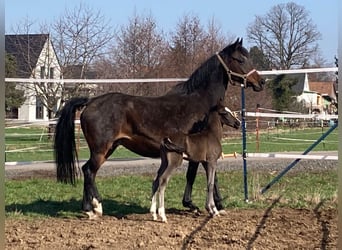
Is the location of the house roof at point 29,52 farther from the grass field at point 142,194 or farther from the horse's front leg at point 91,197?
the horse's front leg at point 91,197

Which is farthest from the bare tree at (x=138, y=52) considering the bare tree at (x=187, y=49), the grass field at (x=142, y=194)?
the grass field at (x=142, y=194)

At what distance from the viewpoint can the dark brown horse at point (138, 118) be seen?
7082 mm

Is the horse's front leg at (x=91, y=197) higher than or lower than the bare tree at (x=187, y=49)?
lower

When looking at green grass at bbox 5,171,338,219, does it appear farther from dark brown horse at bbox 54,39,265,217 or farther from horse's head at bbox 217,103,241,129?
horse's head at bbox 217,103,241,129

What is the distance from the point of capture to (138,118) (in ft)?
23.2

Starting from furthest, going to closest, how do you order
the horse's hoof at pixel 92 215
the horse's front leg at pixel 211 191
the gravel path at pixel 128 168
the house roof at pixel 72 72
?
the house roof at pixel 72 72
the gravel path at pixel 128 168
the horse's hoof at pixel 92 215
the horse's front leg at pixel 211 191

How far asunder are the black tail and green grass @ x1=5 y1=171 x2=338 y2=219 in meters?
0.56

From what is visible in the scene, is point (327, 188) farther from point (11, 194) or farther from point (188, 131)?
point (11, 194)

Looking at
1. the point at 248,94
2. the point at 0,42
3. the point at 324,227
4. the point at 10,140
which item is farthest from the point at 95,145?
the point at 248,94

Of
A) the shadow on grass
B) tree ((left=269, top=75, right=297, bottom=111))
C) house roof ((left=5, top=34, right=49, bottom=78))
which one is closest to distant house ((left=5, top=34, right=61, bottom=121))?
house roof ((left=5, top=34, right=49, bottom=78))

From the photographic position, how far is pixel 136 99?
7.25 metres

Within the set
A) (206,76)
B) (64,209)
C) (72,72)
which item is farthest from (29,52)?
(206,76)

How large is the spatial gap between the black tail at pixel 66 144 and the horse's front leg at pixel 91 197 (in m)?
0.37

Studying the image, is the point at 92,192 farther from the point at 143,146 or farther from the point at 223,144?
the point at 223,144
